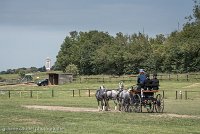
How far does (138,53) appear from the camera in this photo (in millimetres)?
114750

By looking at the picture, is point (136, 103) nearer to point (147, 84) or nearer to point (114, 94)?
point (147, 84)

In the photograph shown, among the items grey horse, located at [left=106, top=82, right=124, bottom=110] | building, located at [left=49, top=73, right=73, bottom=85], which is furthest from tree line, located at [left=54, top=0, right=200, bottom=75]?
grey horse, located at [left=106, top=82, right=124, bottom=110]

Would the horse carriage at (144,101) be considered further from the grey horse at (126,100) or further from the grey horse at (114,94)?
the grey horse at (114,94)

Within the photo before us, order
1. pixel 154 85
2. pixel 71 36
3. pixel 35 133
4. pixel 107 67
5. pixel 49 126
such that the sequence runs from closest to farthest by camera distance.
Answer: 1. pixel 35 133
2. pixel 49 126
3. pixel 154 85
4. pixel 107 67
5. pixel 71 36

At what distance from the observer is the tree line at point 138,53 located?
98.6m

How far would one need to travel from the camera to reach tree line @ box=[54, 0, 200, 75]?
9864cm

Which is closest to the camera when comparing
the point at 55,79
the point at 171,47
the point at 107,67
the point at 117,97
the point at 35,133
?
the point at 35,133

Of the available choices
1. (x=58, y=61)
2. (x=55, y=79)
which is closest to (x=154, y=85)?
(x=55, y=79)

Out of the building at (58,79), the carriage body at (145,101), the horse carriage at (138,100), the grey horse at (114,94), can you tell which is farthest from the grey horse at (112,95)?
the building at (58,79)

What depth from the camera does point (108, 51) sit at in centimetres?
12562

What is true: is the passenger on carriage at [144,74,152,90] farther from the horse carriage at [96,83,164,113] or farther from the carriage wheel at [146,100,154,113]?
the carriage wheel at [146,100,154,113]

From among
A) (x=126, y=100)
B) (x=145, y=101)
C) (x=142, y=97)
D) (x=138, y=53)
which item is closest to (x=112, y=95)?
(x=126, y=100)

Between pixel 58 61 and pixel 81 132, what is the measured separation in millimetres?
148057

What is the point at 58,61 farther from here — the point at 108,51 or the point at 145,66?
the point at 145,66
